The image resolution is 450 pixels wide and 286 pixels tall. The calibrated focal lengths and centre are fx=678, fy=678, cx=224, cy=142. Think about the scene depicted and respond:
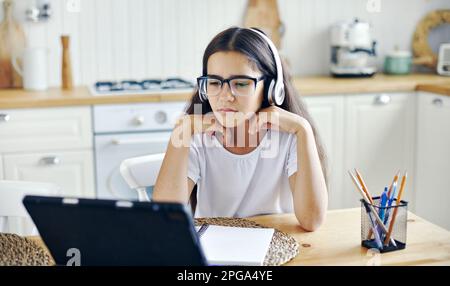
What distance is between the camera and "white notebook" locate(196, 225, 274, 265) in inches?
48.2

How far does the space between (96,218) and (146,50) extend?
259 centimetres

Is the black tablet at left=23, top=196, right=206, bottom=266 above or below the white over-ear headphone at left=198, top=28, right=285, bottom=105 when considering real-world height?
below

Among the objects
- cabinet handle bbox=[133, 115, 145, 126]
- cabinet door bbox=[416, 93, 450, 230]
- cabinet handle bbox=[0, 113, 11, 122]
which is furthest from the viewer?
cabinet door bbox=[416, 93, 450, 230]

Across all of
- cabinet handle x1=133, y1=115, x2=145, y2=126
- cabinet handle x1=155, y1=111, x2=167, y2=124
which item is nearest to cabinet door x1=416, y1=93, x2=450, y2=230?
cabinet handle x1=155, y1=111, x2=167, y2=124

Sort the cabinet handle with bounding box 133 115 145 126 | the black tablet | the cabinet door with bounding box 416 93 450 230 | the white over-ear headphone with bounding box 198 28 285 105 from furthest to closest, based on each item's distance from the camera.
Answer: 1. the cabinet door with bounding box 416 93 450 230
2. the cabinet handle with bounding box 133 115 145 126
3. the white over-ear headphone with bounding box 198 28 285 105
4. the black tablet

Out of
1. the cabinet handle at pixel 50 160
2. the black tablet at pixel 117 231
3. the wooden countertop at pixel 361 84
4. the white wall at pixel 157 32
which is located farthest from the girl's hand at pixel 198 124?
the white wall at pixel 157 32

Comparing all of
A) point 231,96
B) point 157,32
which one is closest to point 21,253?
point 231,96

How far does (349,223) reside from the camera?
1.50m

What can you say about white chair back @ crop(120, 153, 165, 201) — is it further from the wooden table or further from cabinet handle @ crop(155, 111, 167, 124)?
cabinet handle @ crop(155, 111, 167, 124)

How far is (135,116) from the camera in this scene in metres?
2.98

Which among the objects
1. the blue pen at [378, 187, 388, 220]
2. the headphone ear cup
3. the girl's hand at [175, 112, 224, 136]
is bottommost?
the blue pen at [378, 187, 388, 220]

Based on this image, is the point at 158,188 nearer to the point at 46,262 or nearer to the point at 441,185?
the point at 46,262

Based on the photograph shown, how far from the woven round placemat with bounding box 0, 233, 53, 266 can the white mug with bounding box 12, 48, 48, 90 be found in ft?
6.47
